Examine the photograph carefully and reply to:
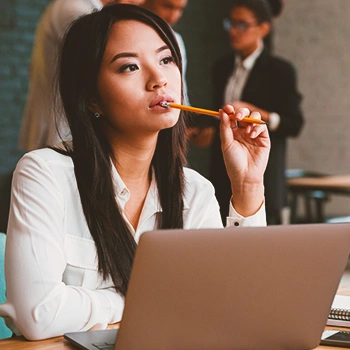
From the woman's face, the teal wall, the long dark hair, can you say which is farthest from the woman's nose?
the teal wall

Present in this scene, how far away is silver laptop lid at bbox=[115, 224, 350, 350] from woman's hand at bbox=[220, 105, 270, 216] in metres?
0.54

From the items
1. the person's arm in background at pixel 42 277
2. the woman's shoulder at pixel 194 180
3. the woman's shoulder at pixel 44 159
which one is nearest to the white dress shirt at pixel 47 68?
the woman's shoulder at pixel 194 180

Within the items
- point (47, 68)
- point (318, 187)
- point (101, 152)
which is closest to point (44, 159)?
point (101, 152)

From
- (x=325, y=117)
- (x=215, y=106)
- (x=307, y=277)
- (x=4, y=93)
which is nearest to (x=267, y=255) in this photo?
(x=307, y=277)

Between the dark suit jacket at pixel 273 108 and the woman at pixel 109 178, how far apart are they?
76.2 inches

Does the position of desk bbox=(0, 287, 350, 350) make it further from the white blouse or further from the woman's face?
the woman's face

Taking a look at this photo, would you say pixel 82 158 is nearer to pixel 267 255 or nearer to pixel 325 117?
pixel 267 255

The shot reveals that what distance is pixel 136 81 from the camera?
4.73ft

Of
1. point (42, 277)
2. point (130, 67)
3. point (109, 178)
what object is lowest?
point (42, 277)

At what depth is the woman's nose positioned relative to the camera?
4.66 ft

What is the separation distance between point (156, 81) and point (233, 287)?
24.5 inches

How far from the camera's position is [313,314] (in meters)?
1.00

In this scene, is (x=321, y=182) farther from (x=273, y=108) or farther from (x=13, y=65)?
(x=13, y=65)

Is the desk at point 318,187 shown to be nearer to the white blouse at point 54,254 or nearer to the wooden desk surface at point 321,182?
the wooden desk surface at point 321,182
